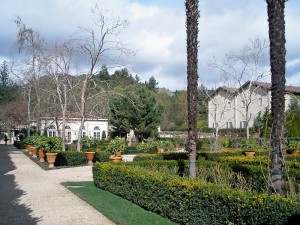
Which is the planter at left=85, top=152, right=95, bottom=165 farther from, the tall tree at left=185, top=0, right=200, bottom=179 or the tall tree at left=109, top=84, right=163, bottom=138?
the tall tree at left=109, top=84, right=163, bottom=138

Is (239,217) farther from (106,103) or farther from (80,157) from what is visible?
(106,103)

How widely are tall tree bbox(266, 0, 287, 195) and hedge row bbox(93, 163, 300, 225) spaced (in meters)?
1.23

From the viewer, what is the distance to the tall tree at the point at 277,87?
701 centimetres

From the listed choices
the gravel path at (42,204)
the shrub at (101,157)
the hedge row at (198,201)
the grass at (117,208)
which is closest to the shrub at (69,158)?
the shrub at (101,157)

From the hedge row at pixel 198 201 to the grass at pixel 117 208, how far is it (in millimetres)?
201

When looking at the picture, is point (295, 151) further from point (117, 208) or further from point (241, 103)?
point (241, 103)

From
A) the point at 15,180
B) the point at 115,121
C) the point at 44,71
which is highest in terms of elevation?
the point at 44,71

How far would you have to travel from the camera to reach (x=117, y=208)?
29.3 ft

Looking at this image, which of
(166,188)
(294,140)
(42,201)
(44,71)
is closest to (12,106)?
(44,71)

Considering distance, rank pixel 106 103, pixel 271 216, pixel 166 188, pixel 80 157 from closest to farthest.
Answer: pixel 271 216
pixel 166 188
pixel 80 157
pixel 106 103

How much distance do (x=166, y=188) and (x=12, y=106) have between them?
167ft

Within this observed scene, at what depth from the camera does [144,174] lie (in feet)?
29.6

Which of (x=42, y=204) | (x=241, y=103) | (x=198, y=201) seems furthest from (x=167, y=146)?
(x=241, y=103)

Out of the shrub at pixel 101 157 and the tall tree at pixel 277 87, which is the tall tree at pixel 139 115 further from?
the tall tree at pixel 277 87
